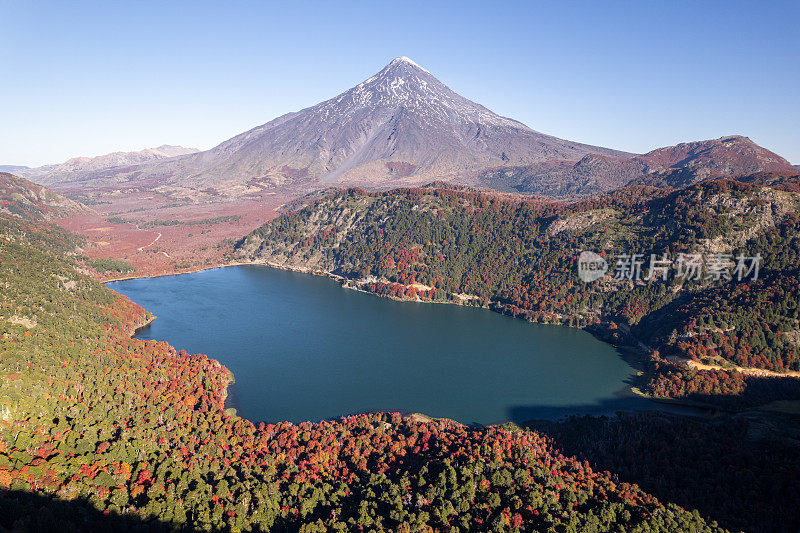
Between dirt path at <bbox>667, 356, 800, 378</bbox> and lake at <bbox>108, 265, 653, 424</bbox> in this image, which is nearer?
lake at <bbox>108, 265, 653, 424</bbox>

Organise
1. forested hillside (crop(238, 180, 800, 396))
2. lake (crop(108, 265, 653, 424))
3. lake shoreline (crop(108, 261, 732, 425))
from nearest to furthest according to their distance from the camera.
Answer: lake (crop(108, 265, 653, 424)) < lake shoreline (crop(108, 261, 732, 425)) < forested hillside (crop(238, 180, 800, 396))

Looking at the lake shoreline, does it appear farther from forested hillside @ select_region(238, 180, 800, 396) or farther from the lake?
the lake

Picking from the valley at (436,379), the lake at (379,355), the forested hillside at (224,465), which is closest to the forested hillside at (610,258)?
the valley at (436,379)

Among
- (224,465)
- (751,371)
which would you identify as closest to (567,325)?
(751,371)

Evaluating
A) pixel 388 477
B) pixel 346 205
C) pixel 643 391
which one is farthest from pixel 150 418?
pixel 346 205

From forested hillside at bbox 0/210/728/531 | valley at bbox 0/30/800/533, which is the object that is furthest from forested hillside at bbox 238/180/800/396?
forested hillside at bbox 0/210/728/531

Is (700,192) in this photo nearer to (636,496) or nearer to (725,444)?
(725,444)
